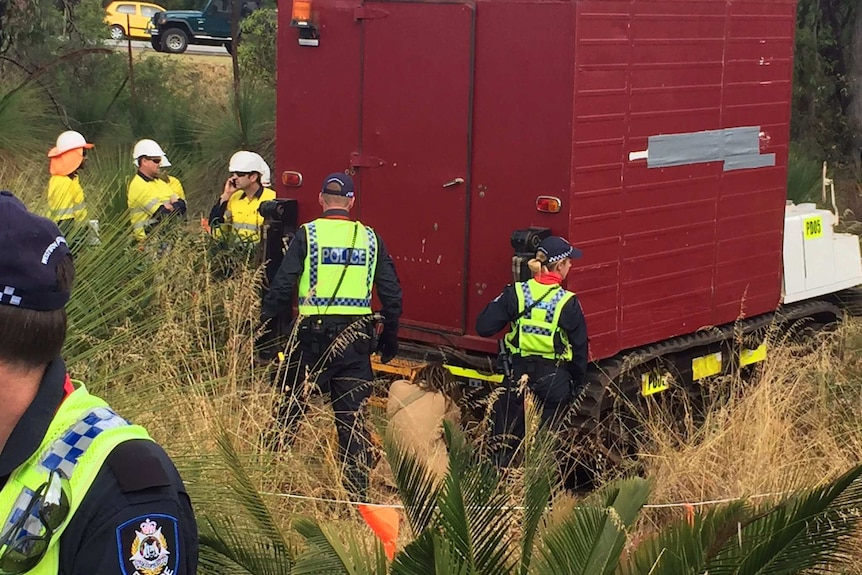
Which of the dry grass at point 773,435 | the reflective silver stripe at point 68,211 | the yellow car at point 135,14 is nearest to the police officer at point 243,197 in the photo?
the reflective silver stripe at point 68,211

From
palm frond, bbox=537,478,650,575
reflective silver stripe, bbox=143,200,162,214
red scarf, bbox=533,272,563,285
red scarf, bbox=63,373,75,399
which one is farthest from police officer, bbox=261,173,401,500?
red scarf, bbox=63,373,75,399

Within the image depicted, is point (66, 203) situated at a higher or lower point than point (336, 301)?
higher

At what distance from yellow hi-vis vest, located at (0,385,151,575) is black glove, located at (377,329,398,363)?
4.87 meters

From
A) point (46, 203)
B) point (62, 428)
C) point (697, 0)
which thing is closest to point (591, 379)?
point (697, 0)

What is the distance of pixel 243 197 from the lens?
30.7 ft

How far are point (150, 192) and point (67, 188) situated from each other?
2326mm

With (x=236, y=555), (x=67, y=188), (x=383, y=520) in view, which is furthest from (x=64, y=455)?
(x=67, y=188)

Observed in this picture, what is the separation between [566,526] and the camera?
10.7ft

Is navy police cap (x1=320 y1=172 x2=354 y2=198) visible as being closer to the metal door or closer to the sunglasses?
the metal door

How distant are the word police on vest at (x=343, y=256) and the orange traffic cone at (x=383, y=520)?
2.01m

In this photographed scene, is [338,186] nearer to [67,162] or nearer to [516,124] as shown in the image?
[516,124]

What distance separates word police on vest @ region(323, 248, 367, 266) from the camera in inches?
269

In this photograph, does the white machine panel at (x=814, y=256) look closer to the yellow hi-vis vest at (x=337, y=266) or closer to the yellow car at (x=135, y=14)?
the yellow hi-vis vest at (x=337, y=266)

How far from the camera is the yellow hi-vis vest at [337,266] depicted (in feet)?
22.5
